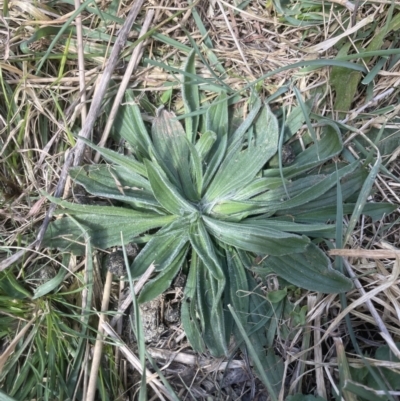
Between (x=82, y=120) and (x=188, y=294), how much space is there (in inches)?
32.2

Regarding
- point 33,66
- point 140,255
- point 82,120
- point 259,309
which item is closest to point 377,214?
point 259,309

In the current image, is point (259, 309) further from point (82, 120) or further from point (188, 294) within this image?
point (82, 120)

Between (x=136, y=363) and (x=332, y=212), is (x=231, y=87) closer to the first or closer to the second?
(x=332, y=212)

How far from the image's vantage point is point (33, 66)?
6.03 ft

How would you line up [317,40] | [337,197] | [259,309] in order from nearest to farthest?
[337,197] → [259,309] → [317,40]

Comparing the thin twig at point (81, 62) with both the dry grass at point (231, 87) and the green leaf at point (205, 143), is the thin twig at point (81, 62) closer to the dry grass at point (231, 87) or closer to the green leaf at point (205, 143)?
the dry grass at point (231, 87)

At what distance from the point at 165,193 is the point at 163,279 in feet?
1.06

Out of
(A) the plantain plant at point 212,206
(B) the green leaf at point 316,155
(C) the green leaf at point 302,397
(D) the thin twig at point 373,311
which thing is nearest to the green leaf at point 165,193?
(A) the plantain plant at point 212,206

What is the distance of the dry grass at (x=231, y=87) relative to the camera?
5.38 feet

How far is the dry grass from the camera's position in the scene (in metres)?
1.64

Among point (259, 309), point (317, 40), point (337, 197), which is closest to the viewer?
point (337, 197)

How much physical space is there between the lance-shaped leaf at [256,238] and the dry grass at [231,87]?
0.73 feet

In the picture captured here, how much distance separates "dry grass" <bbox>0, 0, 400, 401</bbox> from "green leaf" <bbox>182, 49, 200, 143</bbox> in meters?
0.06

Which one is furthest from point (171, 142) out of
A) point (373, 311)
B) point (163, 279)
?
point (373, 311)
